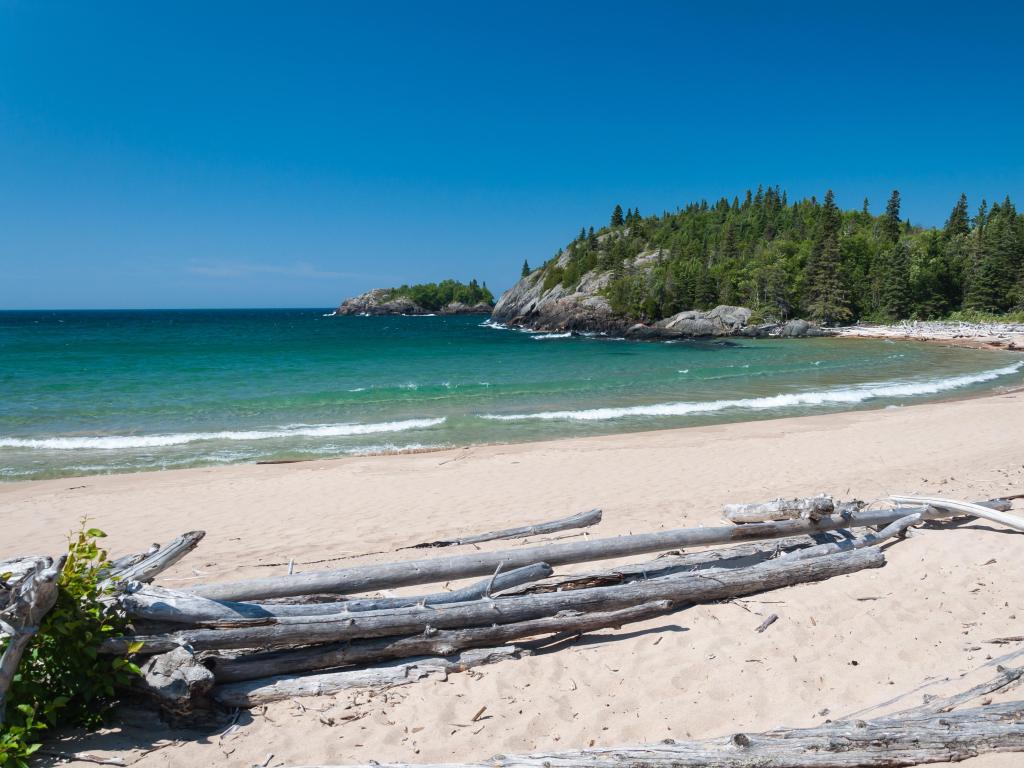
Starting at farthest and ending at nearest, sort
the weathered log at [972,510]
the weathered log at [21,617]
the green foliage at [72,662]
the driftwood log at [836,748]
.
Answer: the weathered log at [972,510], the green foliage at [72,662], the weathered log at [21,617], the driftwood log at [836,748]

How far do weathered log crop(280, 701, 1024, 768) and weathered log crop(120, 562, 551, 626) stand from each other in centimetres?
129

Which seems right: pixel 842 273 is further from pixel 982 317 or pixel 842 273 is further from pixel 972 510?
pixel 972 510

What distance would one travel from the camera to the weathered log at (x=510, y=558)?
473 centimetres

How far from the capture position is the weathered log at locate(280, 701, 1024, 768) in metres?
3.26

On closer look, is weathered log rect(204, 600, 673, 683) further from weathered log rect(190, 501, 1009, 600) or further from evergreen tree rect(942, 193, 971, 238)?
evergreen tree rect(942, 193, 971, 238)

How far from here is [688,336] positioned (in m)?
68.7

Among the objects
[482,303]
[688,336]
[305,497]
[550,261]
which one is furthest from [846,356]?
[482,303]

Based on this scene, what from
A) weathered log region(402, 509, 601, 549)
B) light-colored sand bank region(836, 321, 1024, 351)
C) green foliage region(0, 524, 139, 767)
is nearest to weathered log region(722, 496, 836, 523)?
weathered log region(402, 509, 601, 549)

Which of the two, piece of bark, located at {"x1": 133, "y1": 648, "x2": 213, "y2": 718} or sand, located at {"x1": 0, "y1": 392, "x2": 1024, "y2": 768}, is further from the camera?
sand, located at {"x1": 0, "y1": 392, "x2": 1024, "y2": 768}

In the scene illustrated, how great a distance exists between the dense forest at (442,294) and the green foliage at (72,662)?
170662 mm

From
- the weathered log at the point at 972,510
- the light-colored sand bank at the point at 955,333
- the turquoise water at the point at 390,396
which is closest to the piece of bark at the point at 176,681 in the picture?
the weathered log at the point at 972,510

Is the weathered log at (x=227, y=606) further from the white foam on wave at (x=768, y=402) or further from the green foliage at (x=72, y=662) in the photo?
the white foam on wave at (x=768, y=402)

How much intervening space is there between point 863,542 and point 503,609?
434 centimetres

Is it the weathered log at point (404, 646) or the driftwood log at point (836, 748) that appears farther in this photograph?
the weathered log at point (404, 646)
